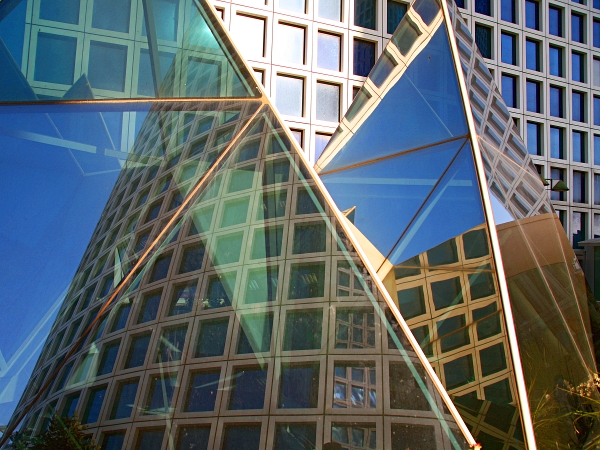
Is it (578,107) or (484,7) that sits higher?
(484,7)

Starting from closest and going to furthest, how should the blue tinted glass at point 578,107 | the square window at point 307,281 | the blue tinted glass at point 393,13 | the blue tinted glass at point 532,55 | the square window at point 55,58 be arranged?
1. the square window at point 307,281
2. the square window at point 55,58
3. the blue tinted glass at point 393,13
4. the blue tinted glass at point 532,55
5. the blue tinted glass at point 578,107

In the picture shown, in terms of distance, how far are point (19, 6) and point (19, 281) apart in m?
1.70

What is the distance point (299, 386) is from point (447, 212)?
2.87m

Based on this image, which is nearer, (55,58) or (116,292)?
(116,292)

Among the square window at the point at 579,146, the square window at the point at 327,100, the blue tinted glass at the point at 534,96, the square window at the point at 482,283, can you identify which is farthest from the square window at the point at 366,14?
the square window at the point at 482,283

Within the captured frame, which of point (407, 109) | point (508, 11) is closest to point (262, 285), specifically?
point (407, 109)

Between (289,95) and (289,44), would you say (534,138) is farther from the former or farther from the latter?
(289,44)

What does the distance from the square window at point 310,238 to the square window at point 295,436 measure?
32.8 inches

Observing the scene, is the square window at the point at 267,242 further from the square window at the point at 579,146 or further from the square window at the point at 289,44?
the square window at the point at 579,146

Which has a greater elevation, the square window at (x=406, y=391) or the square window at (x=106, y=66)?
the square window at (x=106, y=66)

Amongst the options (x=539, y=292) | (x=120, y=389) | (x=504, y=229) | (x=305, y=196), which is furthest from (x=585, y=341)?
(x=120, y=389)

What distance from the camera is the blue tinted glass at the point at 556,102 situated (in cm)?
2914

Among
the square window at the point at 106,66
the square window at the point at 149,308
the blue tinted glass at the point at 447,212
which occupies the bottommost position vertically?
the square window at the point at 149,308

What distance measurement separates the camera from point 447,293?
460 cm
